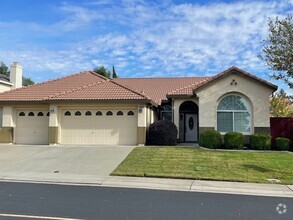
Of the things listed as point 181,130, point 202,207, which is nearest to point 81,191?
point 202,207

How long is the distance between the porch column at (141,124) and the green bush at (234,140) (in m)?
5.05

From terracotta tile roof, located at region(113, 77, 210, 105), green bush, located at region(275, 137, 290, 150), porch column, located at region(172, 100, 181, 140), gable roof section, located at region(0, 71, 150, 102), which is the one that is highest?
terracotta tile roof, located at region(113, 77, 210, 105)

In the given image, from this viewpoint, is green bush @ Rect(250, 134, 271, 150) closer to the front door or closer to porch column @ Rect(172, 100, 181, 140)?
porch column @ Rect(172, 100, 181, 140)

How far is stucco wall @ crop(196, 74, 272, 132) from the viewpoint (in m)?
21.0

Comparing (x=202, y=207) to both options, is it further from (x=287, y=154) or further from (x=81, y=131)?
(x=81, y=131)

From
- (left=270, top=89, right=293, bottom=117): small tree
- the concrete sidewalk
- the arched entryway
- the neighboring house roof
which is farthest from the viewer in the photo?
(left=270, top=89, right=293, bottom=117): small tree

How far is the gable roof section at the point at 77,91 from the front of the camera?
2177 centimetres

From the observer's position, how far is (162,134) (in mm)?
21297

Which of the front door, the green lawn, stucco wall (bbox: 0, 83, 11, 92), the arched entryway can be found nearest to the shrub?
the green lawn

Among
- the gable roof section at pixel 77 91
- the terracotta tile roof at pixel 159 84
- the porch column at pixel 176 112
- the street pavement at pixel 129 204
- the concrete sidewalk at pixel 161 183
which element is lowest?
the concrete sidewalk at pixel 161 183

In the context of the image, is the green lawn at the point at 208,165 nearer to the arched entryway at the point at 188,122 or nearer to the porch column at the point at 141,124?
the porch column at the point at 141,124

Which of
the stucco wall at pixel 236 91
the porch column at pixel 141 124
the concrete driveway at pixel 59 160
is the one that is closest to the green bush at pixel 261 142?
the stucco wall at pixel 236 91

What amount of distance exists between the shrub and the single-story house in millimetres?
608

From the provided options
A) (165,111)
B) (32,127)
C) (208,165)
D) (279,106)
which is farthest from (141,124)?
(279,106)
